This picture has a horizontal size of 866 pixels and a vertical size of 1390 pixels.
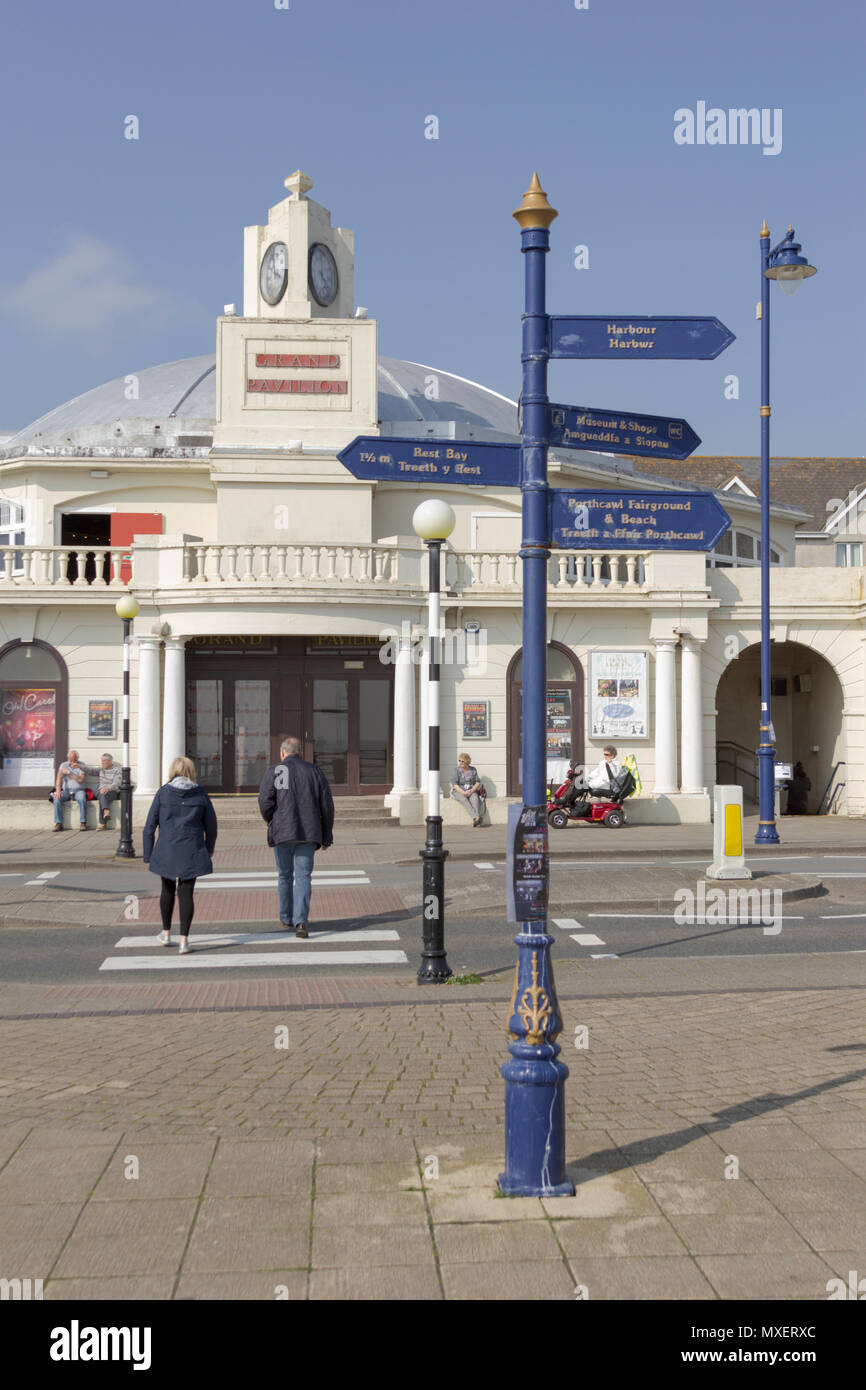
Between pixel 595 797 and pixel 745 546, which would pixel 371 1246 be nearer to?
pixel 595 797

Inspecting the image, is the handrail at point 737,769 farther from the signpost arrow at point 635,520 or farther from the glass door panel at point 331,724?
the signpost arrow at point 635,520

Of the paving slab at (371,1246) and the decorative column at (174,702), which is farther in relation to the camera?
the decorative column at (174,702)

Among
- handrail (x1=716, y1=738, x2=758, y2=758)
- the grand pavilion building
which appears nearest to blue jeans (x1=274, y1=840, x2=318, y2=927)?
the grand pavilion building

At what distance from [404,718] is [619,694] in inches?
177

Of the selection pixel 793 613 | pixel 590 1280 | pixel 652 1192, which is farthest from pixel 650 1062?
pixel 793 613

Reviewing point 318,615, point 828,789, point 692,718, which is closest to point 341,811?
point 318,615

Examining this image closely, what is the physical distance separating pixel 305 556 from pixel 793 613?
10.4 m

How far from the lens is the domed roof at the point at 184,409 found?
30.6 meters

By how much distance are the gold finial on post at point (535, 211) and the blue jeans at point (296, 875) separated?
788cm

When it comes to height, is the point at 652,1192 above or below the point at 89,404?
below

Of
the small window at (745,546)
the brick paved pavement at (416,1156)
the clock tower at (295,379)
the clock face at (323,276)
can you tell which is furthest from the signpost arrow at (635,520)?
the small window at (745,546)

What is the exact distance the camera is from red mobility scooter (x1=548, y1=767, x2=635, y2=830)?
24375 mm
